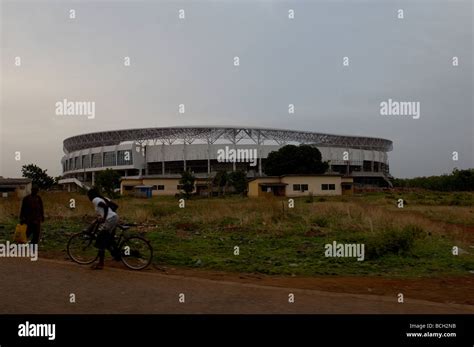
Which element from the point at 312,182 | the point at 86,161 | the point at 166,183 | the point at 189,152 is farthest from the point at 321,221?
the point at 86,161

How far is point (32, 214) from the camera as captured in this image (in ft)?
32.1

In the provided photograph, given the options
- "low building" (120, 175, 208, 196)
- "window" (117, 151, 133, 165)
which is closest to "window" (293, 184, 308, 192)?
"low building" (120, 175, 208, 196)

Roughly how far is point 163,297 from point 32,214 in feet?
17.7

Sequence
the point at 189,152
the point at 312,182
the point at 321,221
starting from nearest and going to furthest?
the point at 321,221 < the point at 312,182 < the point at 189,152

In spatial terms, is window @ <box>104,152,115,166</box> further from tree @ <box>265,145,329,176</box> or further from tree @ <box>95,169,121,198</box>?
tree @ <box>95,169,121,198</box>

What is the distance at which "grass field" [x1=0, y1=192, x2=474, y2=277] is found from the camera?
8.90 m

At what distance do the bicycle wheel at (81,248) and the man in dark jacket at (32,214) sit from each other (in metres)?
1.49

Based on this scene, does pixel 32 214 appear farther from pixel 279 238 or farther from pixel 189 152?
pixel 189 152

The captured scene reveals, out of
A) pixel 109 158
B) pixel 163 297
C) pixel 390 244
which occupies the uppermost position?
pixel 109 158

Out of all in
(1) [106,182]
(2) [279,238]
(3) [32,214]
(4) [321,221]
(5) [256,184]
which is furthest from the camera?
(5) [256,184]

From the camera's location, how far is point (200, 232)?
1377cm

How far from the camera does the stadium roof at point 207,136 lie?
3319 inches
